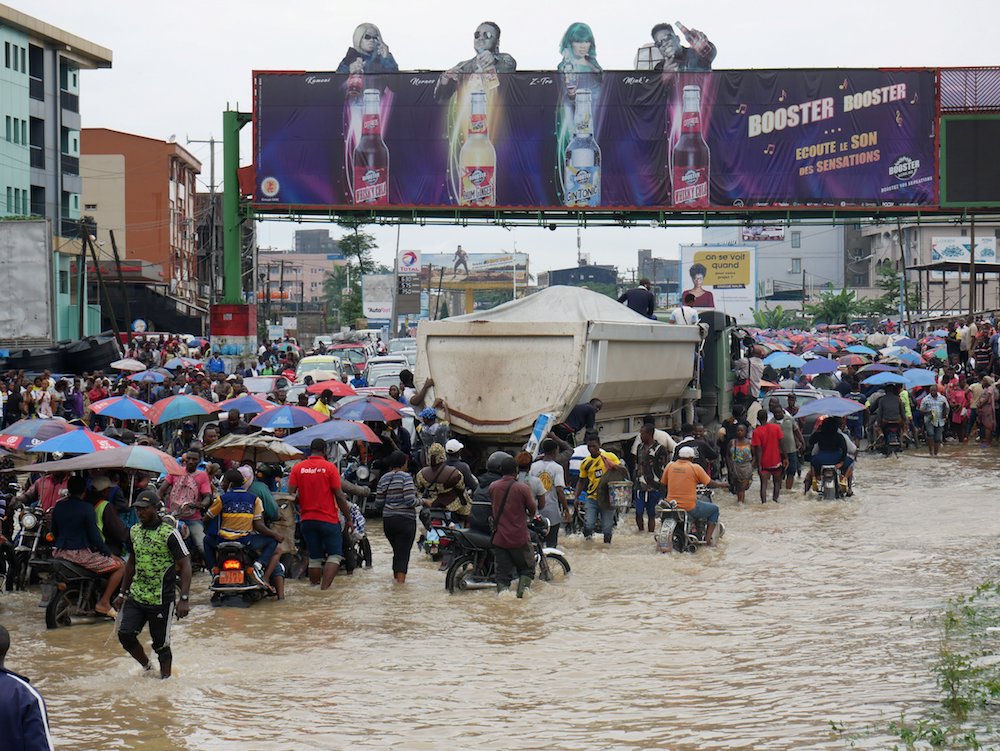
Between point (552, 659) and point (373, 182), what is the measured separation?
29248 mm

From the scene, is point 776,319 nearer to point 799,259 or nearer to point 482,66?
point 799,259

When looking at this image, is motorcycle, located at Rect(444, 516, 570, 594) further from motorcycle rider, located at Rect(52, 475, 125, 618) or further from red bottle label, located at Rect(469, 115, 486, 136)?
red bottle label, located at Rect(469, 115, 486, 136)

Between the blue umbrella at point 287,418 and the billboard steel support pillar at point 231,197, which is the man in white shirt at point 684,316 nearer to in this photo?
the blue umbrella at point 287,418

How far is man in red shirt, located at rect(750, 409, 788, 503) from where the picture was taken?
66.3ft

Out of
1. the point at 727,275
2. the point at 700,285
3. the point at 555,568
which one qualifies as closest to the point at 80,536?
the point at 555,568

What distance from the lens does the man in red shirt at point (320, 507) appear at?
13227 mm

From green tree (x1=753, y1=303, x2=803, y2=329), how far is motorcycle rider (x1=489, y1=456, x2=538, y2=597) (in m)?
72.7

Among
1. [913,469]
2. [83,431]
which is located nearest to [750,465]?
[913,469]

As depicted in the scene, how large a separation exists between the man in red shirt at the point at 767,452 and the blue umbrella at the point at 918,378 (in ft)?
24.1

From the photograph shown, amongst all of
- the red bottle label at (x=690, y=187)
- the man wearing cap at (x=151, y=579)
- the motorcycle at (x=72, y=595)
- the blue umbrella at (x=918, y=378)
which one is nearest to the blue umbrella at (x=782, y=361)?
the blue umbrella at (x=918, y=378)

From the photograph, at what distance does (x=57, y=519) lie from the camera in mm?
11734

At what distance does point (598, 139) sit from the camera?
3809 centimetres

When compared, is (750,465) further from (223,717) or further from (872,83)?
(872,83)

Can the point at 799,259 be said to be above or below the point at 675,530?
above
